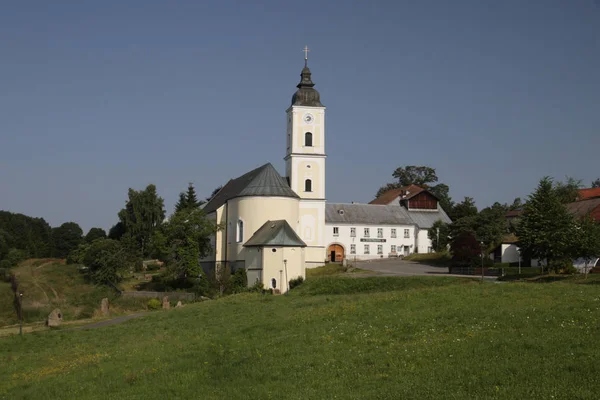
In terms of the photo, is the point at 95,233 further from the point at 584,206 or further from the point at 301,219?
the point at 584,206

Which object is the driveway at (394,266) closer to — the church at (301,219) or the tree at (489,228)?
the church at (301,219)

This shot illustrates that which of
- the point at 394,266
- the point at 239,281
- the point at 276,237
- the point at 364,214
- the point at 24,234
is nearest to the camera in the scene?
the point at 239,281

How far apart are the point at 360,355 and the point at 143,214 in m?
67.7

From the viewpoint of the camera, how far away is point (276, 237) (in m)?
48.0

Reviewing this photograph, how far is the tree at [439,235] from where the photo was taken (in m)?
70.1

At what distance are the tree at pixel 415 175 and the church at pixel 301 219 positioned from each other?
34.6m

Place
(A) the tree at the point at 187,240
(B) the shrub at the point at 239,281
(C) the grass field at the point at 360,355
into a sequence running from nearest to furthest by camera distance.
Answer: (C) the grass field at the point at 360,355, (B) the shrub at the point at 239,281, (A) the tree at the point at 187,240

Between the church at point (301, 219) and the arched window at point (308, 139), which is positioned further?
the arched window at point (308, 139)

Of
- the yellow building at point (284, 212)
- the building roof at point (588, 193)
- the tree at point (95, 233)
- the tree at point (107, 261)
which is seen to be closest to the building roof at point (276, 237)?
the yellow building at point (284, 212)

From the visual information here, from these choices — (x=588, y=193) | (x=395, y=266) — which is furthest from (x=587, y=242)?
(x=588, y=193)

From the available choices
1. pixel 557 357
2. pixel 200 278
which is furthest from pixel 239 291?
pixel 557 357

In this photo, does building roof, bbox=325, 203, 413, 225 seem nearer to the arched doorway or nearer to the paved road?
the arched doorway

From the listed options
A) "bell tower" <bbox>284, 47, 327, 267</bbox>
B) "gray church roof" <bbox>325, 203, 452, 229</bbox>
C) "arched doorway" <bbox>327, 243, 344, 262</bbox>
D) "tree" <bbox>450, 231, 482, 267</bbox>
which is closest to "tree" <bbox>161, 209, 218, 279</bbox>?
"bell tower" <bbox>284, 47, 327, 267</bbox>

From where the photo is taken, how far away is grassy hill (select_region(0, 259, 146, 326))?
38938 mm
